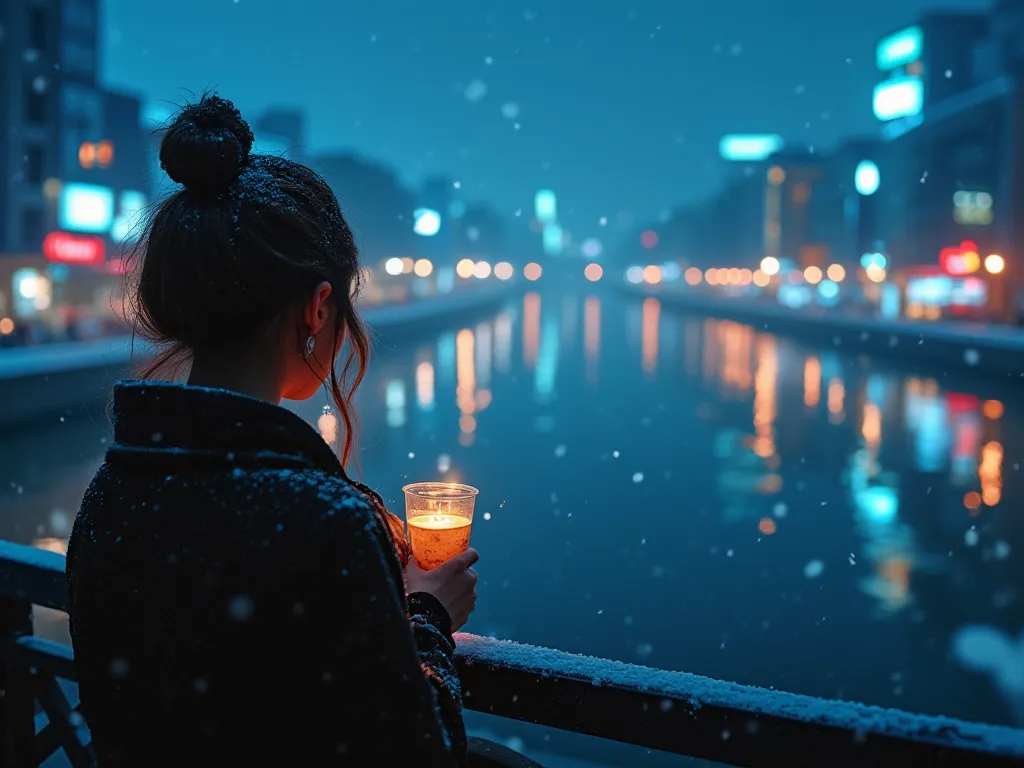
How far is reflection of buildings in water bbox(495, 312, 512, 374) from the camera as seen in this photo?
33688mm

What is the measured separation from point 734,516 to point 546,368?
865 inches

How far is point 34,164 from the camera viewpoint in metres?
39.8

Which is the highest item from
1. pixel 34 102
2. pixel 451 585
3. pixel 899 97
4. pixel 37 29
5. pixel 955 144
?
pixel 899 97

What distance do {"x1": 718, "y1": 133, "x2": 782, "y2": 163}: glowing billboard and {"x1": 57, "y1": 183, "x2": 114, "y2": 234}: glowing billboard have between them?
148 m

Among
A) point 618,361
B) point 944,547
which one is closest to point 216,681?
point 944,547

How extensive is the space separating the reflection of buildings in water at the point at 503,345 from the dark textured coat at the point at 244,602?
30.1 metres

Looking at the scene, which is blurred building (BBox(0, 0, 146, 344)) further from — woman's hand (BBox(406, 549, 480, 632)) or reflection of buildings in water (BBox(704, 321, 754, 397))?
woman's hand (BBox(406, 549, 480, 632))

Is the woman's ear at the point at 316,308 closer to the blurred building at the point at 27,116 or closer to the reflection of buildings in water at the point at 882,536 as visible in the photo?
the reflection of buildings in water at the point at 882,536

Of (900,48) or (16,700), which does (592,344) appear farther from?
(900,48)

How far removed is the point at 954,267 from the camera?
55219 millimetres

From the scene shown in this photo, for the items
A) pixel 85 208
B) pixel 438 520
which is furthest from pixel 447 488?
pixel 85 208

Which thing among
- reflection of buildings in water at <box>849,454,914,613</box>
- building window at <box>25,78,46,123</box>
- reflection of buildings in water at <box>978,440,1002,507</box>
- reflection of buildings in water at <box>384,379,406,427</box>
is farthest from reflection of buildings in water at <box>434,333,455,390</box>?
building window at <box>25,78,46,123</box>

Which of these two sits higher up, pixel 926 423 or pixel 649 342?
pixel 649 342

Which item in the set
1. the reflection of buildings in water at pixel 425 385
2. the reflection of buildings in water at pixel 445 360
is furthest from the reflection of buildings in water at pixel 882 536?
the reflection of buildings in water at pixel 445 360
